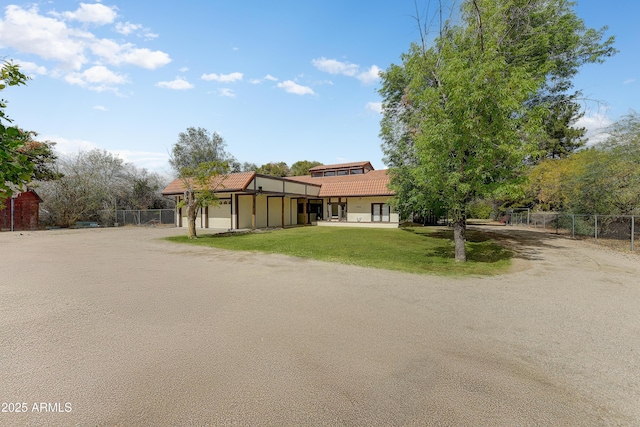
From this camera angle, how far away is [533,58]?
14.2 meters

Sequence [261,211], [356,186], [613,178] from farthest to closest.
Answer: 1. [356,186]
2. [261,211]
3. [613,178]

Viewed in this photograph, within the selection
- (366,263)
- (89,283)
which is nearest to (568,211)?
(366,263)

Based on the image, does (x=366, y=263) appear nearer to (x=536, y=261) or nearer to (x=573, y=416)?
(x=536, y=261)

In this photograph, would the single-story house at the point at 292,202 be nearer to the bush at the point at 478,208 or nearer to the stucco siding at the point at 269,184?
the stucco siding at the point at 269,184

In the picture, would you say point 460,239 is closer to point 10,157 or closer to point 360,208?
point 10,157

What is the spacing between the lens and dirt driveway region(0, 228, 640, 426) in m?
2.61

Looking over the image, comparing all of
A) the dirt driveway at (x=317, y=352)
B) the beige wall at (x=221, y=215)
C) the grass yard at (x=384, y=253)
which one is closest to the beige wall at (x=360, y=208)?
the grass yard at (x=384, y=253)

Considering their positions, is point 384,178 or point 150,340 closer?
point 150,340

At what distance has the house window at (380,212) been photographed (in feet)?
81.0

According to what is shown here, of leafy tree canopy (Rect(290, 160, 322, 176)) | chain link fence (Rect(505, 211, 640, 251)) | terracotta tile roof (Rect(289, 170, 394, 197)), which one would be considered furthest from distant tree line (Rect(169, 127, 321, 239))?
chain link fence (Rect(505, 211, 640, 251))

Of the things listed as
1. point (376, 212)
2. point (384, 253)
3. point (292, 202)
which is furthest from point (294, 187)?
point (384, 253)

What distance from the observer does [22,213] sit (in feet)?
74.2

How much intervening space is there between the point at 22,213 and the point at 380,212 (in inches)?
1152

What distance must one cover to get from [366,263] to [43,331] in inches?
316
